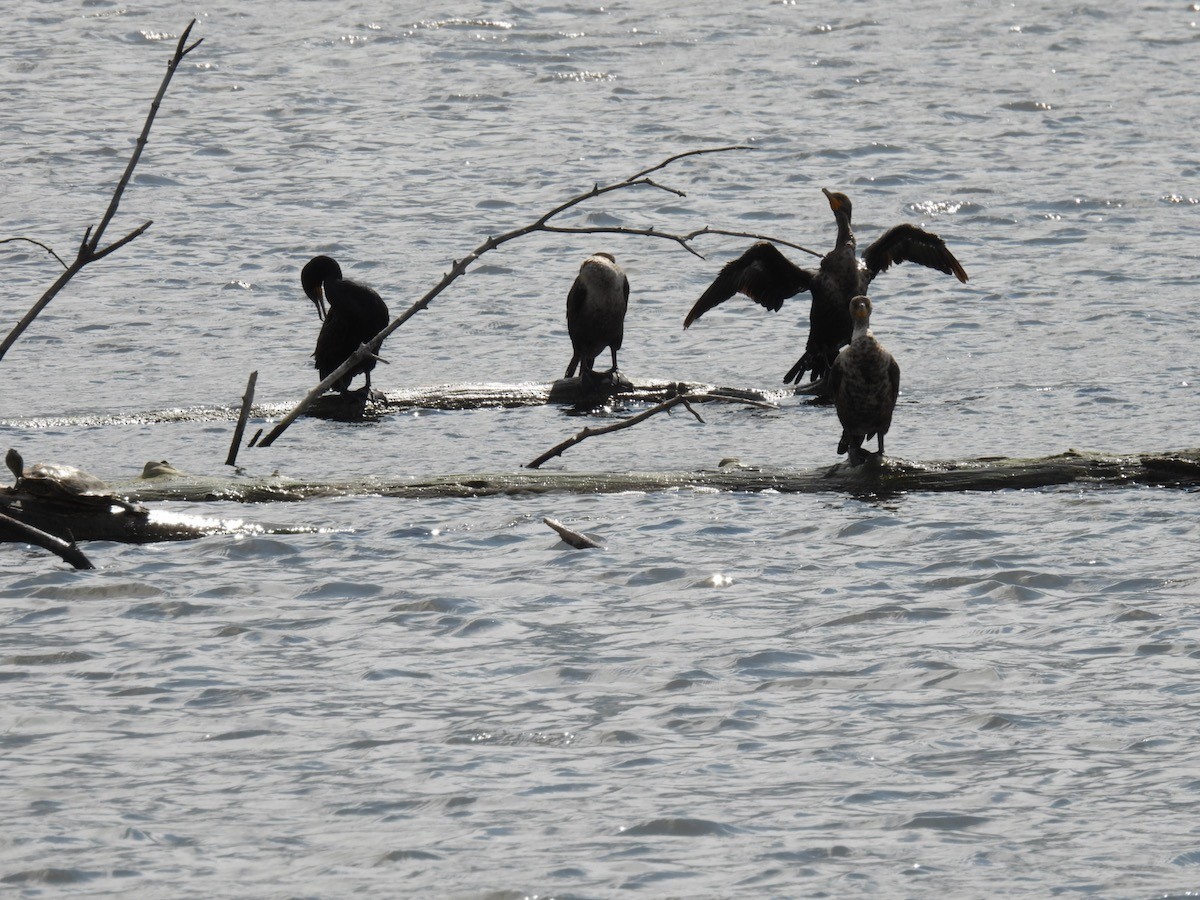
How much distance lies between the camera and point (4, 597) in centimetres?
775

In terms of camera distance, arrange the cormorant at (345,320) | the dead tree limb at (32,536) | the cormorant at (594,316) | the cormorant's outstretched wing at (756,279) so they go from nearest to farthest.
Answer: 1. the dead tree limb at (32,536)
2. the cormorant's outstretched wing at (756,279)
3. the cormorant at (594,316)
4. the cormorant at (345,320)

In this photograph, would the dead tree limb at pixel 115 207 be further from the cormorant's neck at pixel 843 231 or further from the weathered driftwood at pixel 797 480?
the cormorant's neck at pixel 843 231

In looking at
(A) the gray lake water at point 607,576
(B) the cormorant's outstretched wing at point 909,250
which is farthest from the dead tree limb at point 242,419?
(B) the cormorant's outstretched wing at point 909,250

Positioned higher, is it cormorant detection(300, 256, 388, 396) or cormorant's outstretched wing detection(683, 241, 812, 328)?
cormorant's outstretched wing detection(683, 241, 812, 328)

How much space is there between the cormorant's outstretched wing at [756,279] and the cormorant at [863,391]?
2.40m

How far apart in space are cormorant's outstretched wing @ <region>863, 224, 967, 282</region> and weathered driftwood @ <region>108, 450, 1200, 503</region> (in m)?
3.34

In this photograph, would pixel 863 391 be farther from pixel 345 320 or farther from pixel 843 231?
pixel 345 320

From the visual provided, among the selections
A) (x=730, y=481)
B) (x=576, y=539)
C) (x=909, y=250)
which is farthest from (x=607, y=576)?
(x=909, y=250)

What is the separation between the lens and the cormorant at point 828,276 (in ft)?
37.9

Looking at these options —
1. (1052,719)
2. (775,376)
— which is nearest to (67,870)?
(1052,719)

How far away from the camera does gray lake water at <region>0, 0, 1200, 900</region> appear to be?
5.67 metres

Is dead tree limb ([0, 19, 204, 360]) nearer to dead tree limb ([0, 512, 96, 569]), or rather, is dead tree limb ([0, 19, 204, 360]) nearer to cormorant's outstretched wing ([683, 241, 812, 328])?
dead tree limb ([0, 512, 96, 569])

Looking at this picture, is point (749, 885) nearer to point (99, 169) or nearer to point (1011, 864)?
point (1011, 864)

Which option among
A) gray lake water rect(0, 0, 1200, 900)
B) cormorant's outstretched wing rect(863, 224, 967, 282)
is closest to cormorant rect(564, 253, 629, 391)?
gray lake water rect(0, 0, 1200, 900)
